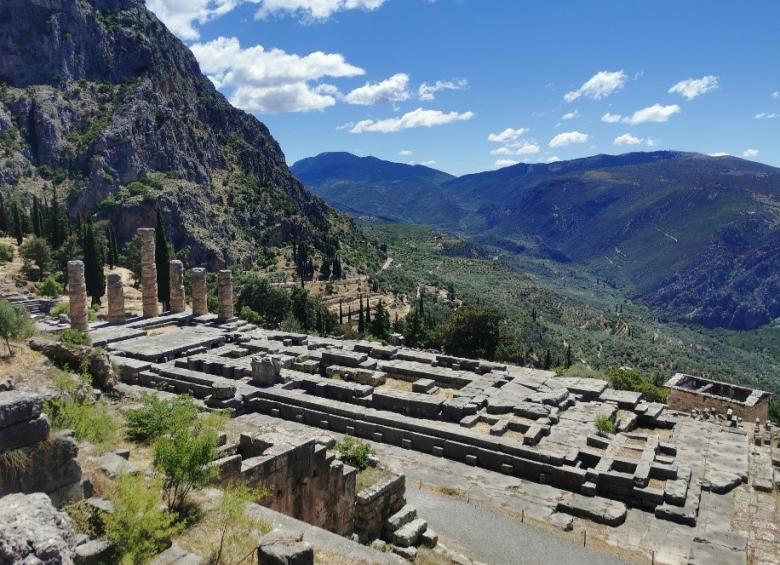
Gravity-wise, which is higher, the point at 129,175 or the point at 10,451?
the point at 129,175

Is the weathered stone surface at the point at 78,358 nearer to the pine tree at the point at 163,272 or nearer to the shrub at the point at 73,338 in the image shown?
the shrub at the point at 73,338

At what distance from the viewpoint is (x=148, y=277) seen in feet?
115

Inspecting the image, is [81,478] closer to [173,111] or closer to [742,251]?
[173,111]

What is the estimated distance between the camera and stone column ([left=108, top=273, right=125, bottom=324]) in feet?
107

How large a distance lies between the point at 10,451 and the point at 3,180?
76.4m

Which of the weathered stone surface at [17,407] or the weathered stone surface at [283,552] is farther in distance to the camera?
the weathered stone surface at [17,407]

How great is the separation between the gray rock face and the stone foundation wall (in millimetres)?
27599

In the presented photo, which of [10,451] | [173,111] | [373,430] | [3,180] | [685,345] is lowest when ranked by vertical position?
[685,345]

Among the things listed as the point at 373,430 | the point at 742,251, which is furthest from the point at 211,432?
the point at 742,251

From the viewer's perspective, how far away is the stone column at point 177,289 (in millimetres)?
36656

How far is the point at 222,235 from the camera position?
84.4 meters

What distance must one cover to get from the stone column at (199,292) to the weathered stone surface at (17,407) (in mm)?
27089

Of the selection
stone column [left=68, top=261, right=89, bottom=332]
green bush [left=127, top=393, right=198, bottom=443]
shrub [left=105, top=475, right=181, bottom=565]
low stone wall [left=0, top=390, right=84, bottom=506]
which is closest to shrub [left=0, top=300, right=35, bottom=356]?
green bush [left=127, top=393, right=198, bottom=443]

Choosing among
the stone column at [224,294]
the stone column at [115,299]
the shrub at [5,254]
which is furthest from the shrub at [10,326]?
the shrub at [5,254]
